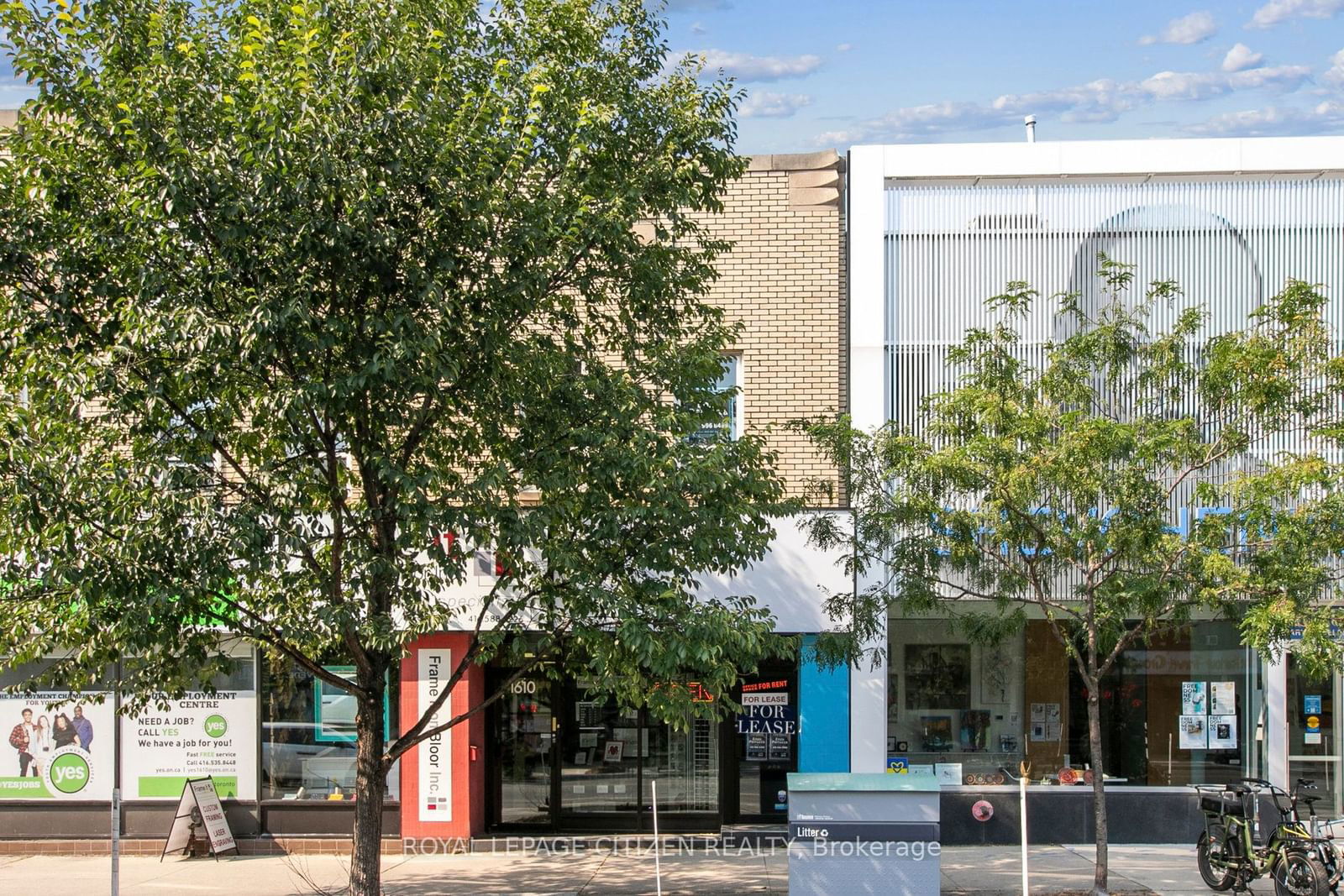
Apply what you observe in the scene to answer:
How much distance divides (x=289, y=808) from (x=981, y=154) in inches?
443

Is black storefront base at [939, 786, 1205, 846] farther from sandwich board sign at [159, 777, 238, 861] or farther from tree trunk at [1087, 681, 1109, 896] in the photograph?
sandwich board sign at [159, 777, 238, 861]

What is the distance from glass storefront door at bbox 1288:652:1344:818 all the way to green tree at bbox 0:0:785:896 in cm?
800

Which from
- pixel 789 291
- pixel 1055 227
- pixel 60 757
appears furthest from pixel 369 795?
pixel 1055 227

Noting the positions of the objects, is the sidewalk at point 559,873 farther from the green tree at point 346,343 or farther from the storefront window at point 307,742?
the green tree at point 346,343

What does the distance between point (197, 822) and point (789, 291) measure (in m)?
9.16

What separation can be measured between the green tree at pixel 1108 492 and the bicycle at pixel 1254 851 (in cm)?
136

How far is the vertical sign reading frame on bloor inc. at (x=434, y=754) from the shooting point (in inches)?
602

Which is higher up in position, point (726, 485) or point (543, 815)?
point (726, 485)

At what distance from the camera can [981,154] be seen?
15742 mm

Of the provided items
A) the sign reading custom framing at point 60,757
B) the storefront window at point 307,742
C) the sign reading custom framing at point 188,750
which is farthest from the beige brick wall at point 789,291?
the sign reading custom framing at point 60,757

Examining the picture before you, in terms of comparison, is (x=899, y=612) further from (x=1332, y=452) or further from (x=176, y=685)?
(x=176, y=685)

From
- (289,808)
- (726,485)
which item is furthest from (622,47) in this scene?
(289,808)

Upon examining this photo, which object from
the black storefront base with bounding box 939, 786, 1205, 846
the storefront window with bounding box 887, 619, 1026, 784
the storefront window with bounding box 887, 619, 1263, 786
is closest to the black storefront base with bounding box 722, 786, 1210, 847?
the black storefront base with bounding box 939, 786, 1205, 846

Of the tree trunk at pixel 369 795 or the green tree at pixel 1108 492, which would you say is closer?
the tree trunk at pixel 369 795
